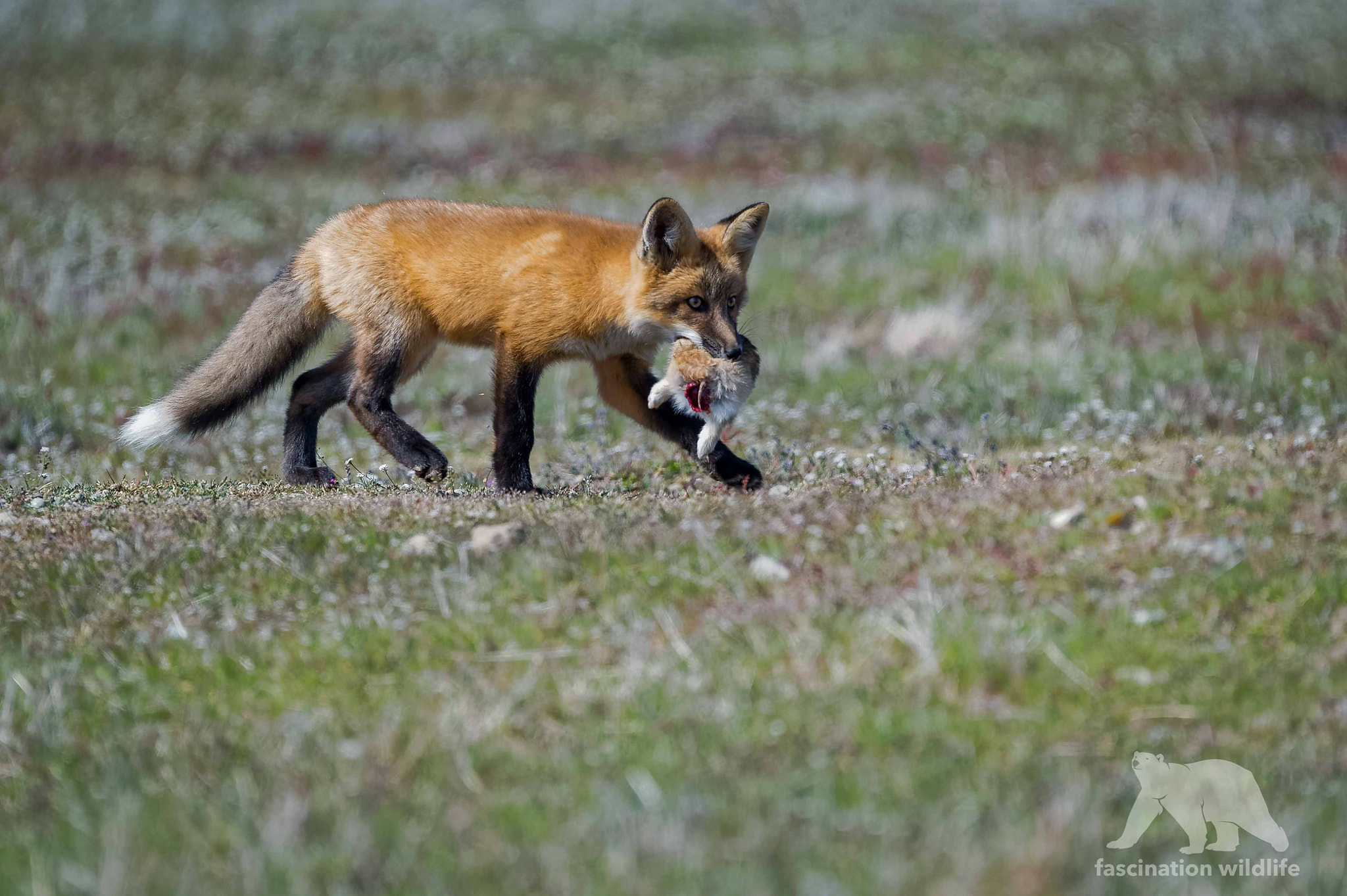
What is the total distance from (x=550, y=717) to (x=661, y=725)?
0.37m

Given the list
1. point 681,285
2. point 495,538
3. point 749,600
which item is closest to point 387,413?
point 681,285

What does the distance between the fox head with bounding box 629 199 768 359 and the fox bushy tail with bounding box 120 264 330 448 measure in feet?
7.10

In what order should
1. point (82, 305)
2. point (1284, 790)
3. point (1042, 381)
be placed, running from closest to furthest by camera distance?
1. point (1284, 790)
2. point (1042, 381)
3. point (82, 305)

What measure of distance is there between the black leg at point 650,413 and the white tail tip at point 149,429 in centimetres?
250

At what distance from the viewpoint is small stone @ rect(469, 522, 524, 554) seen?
5.13m

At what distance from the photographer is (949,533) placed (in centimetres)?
496

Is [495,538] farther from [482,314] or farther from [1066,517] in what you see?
[1066,517]

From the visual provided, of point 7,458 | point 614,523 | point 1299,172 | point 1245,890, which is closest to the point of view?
point 1245,890

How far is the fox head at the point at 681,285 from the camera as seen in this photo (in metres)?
6.67

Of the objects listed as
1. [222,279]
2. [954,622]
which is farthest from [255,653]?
[222,279]

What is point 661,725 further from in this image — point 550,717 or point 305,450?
point 305,450

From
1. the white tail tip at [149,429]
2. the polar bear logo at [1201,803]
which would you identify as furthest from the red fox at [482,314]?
the polar bear logo at [1201,803]

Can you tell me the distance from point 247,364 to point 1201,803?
5.88 m

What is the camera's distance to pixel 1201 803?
3.50m
